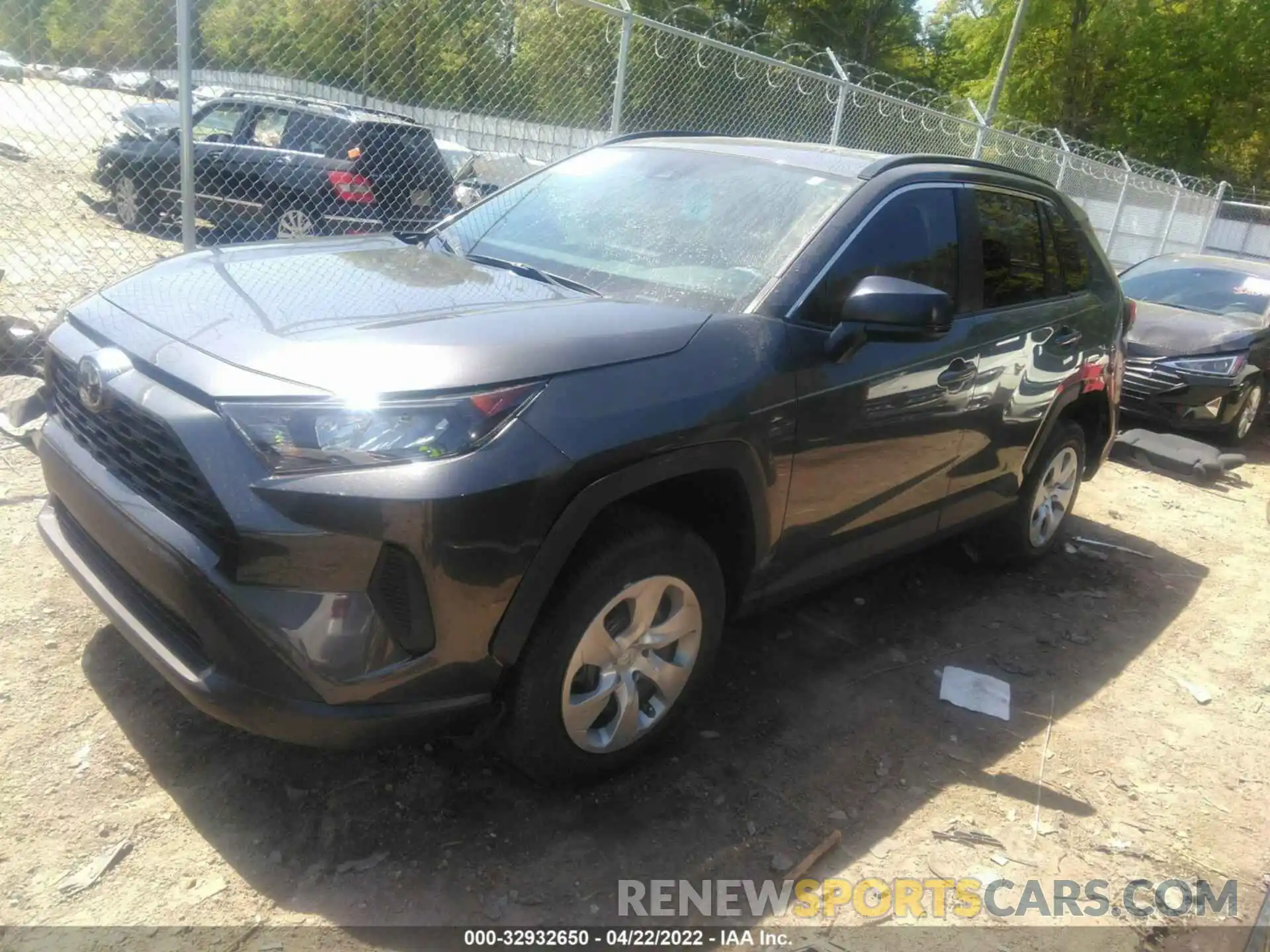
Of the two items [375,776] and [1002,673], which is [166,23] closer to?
[375,776]

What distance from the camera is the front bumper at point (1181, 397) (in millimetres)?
8047

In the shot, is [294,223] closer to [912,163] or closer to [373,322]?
[912,163]

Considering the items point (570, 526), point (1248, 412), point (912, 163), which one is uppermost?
point (912, 163)

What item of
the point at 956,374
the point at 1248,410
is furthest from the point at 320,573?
the point at 1248,410

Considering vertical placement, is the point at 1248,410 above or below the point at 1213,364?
below

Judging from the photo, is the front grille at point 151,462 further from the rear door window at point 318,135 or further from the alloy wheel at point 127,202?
the alloy wheel at point 127,202

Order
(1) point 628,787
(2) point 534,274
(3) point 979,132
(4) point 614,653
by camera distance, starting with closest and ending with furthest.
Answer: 1. (4) point 614,653
2. (1) point 628,787
3. (2) point 534,274
4. (3) point 979,132

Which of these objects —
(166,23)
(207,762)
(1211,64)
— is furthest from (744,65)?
(1211,64)

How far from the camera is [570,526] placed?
2293 mm

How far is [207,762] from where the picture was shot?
268 cm

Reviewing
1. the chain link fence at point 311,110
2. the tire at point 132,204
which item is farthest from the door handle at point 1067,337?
the tire at point 132,204

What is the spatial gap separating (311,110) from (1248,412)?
329 inches

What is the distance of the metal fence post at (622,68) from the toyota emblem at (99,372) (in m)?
4.74

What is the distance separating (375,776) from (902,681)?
2.02 m
